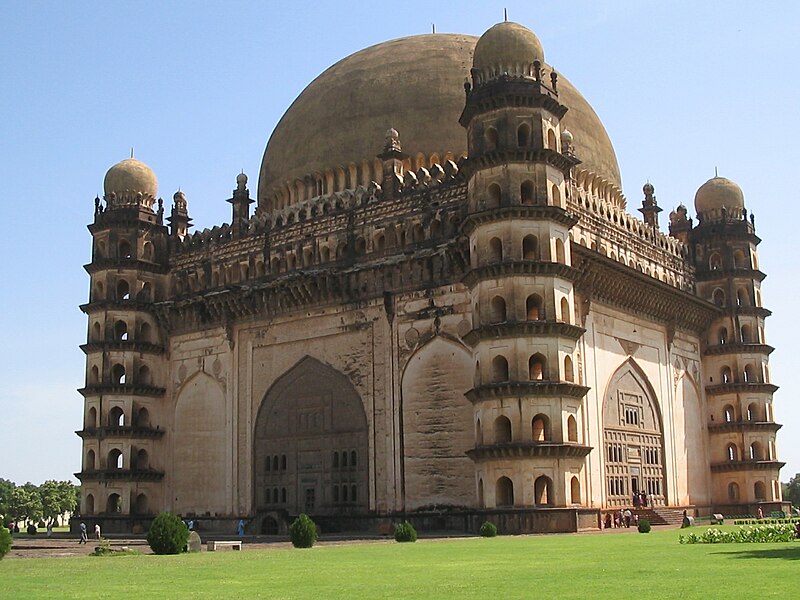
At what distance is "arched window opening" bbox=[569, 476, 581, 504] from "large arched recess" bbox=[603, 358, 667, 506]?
11.9ft

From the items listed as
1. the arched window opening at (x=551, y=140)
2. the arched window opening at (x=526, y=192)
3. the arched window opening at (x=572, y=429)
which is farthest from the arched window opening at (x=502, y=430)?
the arched window opening at (x=551, y=140)

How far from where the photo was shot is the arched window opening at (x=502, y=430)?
977 inches

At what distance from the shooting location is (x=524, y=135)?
26594 mm

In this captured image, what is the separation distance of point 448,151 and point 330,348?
704cm

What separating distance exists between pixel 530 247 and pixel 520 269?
94 cm

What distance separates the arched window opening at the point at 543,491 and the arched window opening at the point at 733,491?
12.5 meters

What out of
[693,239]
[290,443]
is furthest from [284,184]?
[693,239]

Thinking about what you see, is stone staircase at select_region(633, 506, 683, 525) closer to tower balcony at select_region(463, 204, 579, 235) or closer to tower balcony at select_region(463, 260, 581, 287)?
tower balcony at select_region(463, 260, 581, 287)

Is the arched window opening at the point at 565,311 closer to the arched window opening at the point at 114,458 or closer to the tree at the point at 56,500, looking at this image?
the arched window opening at the point at 114,458

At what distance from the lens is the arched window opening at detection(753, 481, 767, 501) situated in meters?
34.0

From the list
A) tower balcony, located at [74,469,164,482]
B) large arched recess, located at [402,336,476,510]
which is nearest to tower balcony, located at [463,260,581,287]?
large arched recess, located at [402,336,476,510]

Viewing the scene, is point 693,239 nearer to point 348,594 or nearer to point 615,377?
point 615,377

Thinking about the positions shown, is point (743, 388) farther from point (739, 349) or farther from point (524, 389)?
point (524, 389)

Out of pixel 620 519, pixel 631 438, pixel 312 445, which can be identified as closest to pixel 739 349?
pixel 631 438
